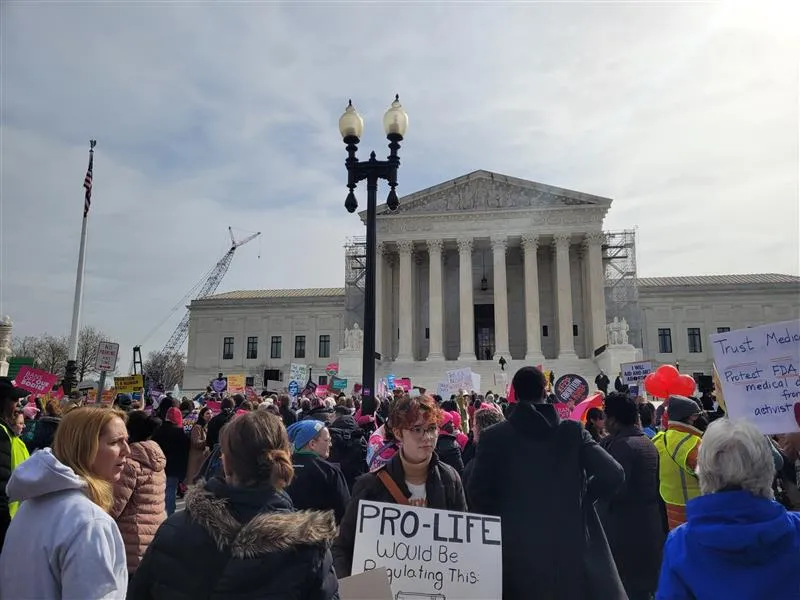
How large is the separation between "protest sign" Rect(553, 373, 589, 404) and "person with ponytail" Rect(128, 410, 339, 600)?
9315 mm

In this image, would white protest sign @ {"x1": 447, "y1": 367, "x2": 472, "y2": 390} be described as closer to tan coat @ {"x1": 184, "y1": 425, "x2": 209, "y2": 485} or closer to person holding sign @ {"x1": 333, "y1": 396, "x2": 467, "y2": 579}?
tan coat @ {"x1": 184, "y1": 425, "x2": 209, "y2": 485}

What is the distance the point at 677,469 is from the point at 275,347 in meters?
61.2

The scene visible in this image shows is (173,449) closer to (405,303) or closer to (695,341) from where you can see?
(405,303)

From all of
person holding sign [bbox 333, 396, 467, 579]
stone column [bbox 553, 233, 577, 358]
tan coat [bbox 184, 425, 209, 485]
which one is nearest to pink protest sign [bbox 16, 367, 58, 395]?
tan coat [bbox 184, 425, 209, 485]

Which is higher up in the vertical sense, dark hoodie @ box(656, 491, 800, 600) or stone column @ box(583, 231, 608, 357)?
stone column @ box(583, 231, 608, 357)

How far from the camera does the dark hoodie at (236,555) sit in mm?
2256

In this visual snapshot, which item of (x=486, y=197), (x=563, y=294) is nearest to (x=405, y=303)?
(x=486, y=197)

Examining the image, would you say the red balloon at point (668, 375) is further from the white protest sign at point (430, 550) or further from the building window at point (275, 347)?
the building window at point (275, 347)

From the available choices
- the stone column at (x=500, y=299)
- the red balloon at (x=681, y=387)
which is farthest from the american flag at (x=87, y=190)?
the stone column at (x=500, y=299)

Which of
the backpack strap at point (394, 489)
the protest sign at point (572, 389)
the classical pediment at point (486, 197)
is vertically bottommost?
the backpack strap at point (394, 489)

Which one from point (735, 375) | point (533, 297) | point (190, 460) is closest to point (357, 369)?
point (533, 297)

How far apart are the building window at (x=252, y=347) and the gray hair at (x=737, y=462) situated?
6398 centimetres

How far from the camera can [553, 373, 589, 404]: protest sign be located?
11133 millimetres

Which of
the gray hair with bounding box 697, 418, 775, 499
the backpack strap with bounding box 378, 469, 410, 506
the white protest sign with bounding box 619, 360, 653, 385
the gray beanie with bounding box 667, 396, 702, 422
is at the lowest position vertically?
the backpack strap with bounding box 378, 469, 410, 506
